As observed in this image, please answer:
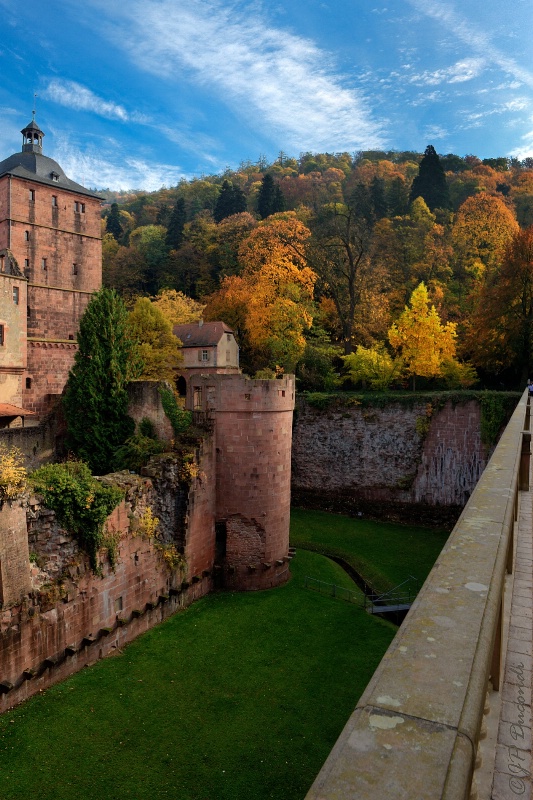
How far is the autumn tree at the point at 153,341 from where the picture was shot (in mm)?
31281

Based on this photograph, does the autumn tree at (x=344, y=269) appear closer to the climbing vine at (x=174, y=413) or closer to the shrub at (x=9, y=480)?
the climbing vine at (x=174, y=413)

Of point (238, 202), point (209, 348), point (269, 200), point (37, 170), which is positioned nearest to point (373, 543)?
point (209, 348)

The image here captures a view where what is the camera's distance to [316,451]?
28.7m

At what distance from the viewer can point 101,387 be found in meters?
24.0

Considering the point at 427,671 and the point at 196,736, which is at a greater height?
the point at 427,671

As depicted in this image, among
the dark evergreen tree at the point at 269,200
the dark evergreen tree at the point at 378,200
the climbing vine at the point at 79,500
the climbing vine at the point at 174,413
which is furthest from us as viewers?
the dark evergreen tree at the point at 269,200

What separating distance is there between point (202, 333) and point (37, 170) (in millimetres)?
14035

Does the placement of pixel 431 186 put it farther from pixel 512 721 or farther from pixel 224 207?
pixel 512 721

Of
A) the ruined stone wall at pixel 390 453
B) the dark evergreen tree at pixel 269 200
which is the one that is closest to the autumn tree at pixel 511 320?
the ruined stone wall at pixel 390 453

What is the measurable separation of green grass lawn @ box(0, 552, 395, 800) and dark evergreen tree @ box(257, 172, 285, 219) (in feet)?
168

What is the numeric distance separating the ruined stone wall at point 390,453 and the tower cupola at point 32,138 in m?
23.0

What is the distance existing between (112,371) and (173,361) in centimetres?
920

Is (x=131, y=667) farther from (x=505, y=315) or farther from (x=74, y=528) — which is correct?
(x=505, y=315)

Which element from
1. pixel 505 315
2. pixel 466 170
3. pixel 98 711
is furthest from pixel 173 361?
pixel 466 170
